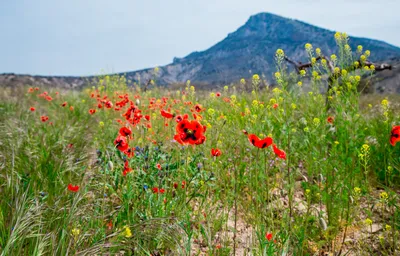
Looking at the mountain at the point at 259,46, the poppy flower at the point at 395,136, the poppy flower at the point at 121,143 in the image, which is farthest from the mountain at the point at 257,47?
the poppy flower at the point at 395,136

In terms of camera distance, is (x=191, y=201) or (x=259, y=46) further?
(x=259, y=46)

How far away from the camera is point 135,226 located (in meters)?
1.55

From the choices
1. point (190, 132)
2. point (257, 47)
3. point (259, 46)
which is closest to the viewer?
point (190, 132)

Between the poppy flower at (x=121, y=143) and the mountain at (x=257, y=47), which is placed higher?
the mountain at (x=257, y=47)

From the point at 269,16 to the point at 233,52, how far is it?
44.1 meters

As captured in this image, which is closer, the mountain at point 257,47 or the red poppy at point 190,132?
the red poppy at point 190,132

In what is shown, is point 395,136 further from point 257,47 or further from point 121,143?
point 257,47

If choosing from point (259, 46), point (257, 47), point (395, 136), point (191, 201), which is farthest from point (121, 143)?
point (259, 46)

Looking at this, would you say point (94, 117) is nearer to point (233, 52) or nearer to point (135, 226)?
point (135, 226)

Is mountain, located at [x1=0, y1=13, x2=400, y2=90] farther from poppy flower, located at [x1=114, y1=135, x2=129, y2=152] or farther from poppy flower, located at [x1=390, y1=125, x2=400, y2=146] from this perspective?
poppy flower, located at [x1=390, y1=125, x2=400, y2=146]

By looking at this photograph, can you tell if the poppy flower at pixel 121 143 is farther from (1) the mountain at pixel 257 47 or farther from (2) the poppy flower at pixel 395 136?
(1) the mountain at pixel 257 47

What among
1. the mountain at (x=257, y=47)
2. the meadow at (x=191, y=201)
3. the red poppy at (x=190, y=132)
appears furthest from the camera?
the mountain at (x=257, y=47)

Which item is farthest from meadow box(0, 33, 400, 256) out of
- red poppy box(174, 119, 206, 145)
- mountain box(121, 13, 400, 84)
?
mountain box(121, 13, 400, 84)

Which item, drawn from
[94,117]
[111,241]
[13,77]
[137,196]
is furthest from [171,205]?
[13,77]
